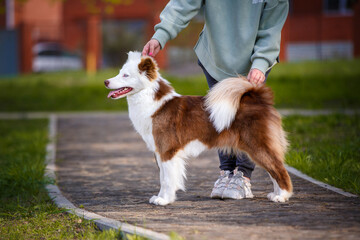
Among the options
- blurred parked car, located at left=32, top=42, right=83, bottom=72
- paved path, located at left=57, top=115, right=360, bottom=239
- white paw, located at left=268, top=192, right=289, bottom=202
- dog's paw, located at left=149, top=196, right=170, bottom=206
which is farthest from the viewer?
blurred parked car, located at left=32, top=42, right=83, bottom=72

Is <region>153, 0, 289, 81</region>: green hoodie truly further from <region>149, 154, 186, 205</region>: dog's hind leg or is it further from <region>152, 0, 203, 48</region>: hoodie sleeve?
<region>149, 154, 186, 205</region>: dog's hind leg

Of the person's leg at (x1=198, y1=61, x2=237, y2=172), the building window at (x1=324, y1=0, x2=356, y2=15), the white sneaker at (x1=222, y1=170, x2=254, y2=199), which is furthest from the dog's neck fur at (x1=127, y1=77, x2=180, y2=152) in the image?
the building window at (x1=324, y1=0, x2=356, y2=15)

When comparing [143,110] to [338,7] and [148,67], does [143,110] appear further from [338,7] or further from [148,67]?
[338,7]

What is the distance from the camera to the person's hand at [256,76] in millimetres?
4789

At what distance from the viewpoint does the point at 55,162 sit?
24.4 ft

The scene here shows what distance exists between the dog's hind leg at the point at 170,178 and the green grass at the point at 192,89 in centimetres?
808

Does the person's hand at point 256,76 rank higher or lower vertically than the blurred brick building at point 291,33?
lower

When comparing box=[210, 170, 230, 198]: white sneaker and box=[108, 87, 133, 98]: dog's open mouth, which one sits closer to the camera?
box=[108, 87, 133, 98]: dog's open mouth

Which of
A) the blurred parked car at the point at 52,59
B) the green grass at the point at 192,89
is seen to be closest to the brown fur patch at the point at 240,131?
the green grass at the point at 192,89

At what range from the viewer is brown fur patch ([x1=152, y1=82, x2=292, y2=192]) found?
4.63 m

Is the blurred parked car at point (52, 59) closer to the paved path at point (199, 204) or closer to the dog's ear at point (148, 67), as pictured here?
the paved path at point (199, 204)

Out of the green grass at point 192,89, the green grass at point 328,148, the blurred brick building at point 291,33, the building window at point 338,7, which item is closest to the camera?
the green grass at point 328,148

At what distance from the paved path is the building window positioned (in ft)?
62.8

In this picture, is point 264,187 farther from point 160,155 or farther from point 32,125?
point 32,125
